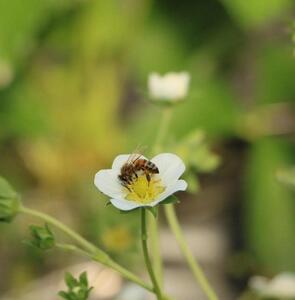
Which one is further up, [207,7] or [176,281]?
[207,7]

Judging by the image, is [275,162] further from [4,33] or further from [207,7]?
[4,33]

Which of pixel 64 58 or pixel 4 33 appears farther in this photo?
pixel 64 58

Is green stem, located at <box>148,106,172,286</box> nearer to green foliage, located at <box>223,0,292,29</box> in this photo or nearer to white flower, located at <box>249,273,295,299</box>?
white flower, located at <box>249,273,295,299</box>

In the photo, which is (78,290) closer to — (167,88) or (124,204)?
(124,204)

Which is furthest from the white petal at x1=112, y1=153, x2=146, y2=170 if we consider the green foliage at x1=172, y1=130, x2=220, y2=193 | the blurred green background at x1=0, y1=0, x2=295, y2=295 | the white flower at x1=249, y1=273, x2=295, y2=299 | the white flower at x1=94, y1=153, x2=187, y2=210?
the blurred green background at x1=0, y1=0, x2=295, y2=295

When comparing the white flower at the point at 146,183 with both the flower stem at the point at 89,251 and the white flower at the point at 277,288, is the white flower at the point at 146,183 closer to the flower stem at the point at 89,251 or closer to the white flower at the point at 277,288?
the flower stem at the point at 89,251

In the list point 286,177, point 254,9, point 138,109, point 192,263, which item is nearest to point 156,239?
point 192,263

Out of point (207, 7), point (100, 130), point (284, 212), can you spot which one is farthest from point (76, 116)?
point (284, 212)
